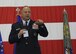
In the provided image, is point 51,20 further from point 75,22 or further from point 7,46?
point 7,46

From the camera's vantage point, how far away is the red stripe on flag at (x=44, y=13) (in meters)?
3.96


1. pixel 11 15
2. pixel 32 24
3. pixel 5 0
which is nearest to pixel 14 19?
pixel 11 15

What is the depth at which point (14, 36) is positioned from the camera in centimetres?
258

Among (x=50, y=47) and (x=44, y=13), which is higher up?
(x=44, y=13)

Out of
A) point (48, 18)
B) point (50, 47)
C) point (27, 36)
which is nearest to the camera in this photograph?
point (27, 36)

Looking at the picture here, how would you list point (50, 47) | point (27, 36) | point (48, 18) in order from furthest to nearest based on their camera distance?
point (48, 18)
point (50, 47)
point (27, 36)

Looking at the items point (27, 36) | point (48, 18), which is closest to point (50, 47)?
point (48, 18)

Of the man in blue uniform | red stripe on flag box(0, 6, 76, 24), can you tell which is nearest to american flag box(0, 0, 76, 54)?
red stripe on flag box(0, 6, 76, 24)

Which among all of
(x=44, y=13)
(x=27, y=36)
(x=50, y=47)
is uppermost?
(x=44, y=13)

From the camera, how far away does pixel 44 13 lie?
4020mm

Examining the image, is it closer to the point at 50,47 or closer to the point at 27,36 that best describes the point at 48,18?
the point at 50,47

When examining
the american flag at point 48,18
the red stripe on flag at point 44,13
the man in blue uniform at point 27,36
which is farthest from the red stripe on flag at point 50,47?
the man in blue uniform at point 27,36

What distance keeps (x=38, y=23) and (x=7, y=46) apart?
132cm

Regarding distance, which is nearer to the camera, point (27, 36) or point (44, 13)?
point (27, 36)
